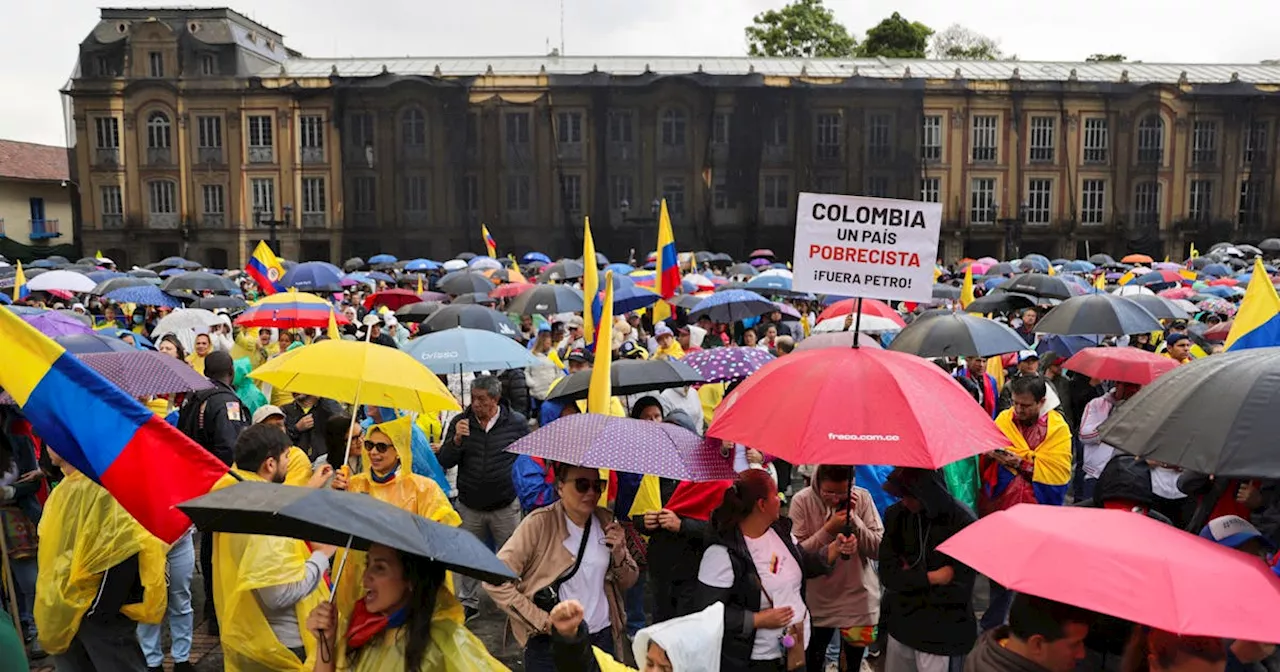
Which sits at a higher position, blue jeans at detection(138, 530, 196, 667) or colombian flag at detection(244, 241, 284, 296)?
colombian flag at detection(244, 241, 284, 296)

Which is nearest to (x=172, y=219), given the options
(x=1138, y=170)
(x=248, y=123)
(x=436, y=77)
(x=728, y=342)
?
(x=248, y=123)

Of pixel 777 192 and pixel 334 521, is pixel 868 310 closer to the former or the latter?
pixel 334 521

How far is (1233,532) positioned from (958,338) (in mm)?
A: 3891

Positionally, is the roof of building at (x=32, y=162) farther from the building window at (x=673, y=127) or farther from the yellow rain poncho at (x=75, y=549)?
the yellow rain poncho at (x=75, y=549)

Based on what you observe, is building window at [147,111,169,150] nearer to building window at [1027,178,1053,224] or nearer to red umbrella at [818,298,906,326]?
building window at [1027,178,1053,224]

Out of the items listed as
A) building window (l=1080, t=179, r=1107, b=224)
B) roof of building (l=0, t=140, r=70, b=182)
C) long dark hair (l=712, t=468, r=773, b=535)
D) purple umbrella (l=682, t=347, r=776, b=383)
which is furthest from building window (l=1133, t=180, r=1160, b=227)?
roof of building (l=0, t=140, r=70, b=182)

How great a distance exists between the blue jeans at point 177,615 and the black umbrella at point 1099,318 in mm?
6861

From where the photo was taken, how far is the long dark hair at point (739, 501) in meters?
4.11

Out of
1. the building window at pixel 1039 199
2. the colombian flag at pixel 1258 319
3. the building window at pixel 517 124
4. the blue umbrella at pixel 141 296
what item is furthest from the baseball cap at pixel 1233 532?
the building window at pixel 1039 199

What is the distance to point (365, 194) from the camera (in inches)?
1686

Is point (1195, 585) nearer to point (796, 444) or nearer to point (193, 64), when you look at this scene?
point (796, 444)

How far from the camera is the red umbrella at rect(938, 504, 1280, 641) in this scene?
8.67 feet

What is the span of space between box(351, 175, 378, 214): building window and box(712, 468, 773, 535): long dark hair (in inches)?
1605

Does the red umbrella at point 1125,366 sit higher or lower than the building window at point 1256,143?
lower
